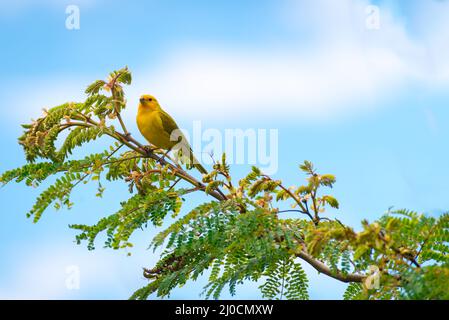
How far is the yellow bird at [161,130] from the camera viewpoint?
604cm

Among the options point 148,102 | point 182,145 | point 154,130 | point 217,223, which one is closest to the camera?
point 217,223

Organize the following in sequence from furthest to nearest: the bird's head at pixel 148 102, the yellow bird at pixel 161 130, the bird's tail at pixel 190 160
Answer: the bird's head at pixel 148 102, the yellow bird at pixel 161 130, the bird's tail at pixel 190 160

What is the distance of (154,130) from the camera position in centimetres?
635

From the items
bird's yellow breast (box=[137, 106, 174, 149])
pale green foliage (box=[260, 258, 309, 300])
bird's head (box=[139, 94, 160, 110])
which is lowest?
pale green foliage (box=[260, 258, 309, 300])

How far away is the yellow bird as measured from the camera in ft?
19.8

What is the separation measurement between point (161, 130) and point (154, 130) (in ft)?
0.23

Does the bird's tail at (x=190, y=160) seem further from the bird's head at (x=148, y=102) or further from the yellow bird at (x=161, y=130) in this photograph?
the bird's head at (x=148, y=102)

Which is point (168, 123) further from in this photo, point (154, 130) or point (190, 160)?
point (190, 160)

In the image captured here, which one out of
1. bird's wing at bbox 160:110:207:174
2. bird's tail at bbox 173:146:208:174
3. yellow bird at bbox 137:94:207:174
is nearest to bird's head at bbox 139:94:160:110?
yellow bird at bbox 137:94:207:174

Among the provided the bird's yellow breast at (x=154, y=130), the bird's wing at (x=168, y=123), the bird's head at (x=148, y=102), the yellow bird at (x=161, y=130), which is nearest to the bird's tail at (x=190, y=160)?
the yellow bird at (x=161, y=130)

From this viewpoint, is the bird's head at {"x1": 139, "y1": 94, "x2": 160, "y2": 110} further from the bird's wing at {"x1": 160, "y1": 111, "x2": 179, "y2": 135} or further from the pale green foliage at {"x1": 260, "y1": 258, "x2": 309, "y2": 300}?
the pale green foliage at {"x1": 260, "y1": 258, "x2": 309, "y2": 300}

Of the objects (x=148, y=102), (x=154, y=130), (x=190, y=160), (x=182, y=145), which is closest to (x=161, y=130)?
(x=154, y=130)

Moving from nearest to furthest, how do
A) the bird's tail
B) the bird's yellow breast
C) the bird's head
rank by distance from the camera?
the bird's tail
the bird's yellow breast
the bird's head
